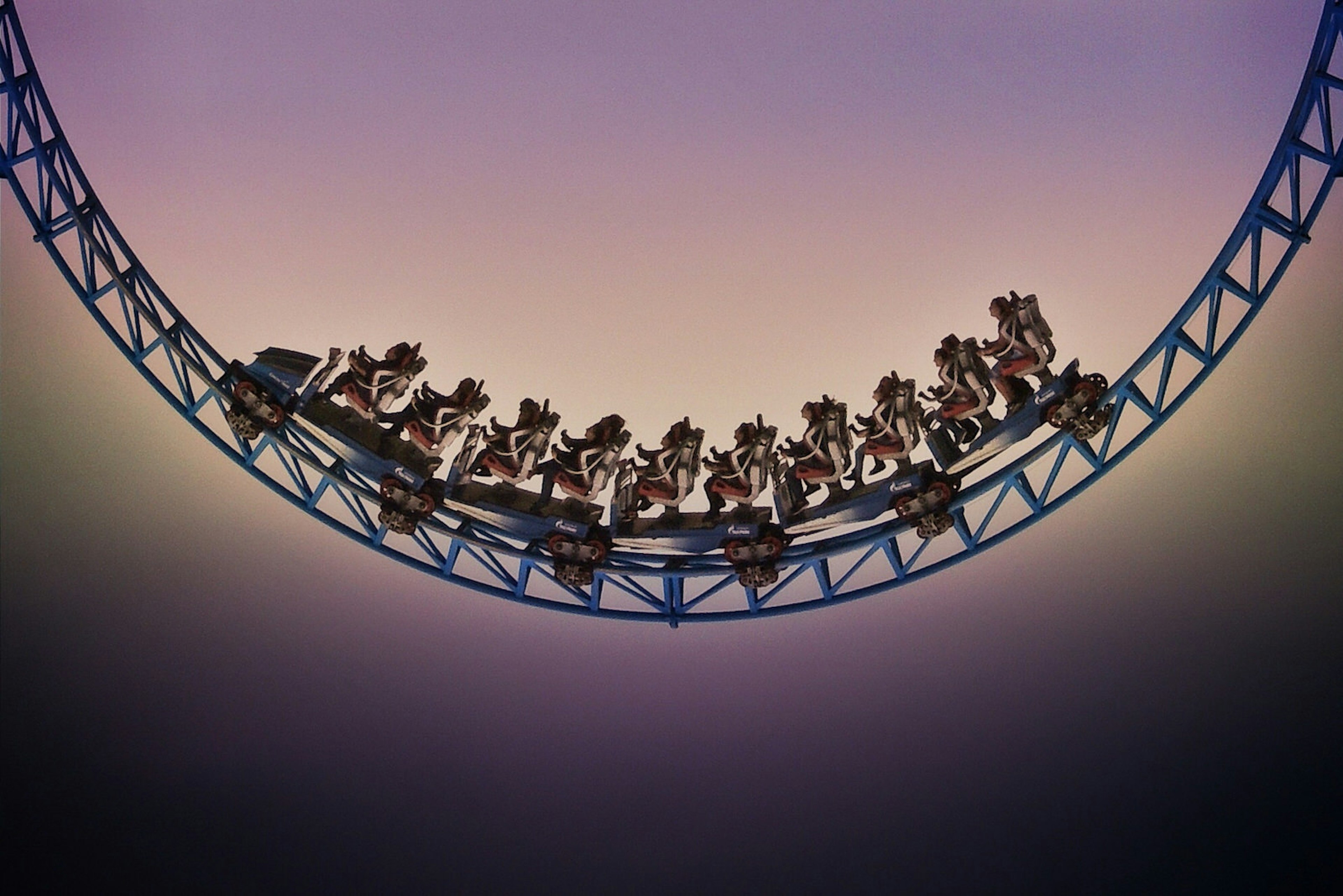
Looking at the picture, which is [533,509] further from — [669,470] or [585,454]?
[669,470]

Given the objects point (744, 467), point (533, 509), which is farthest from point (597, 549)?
point (744, 467)

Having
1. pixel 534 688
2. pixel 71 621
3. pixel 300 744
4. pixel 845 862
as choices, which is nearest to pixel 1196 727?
pixel 845 862

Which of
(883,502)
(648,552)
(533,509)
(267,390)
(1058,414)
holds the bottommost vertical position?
(883,502)

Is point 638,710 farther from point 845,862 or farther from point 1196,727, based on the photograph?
point 1196,727

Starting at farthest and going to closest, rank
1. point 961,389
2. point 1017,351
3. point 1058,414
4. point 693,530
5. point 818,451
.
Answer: point 693,530, point 818,451, point 961,389, point 1017,351, point 1058,414

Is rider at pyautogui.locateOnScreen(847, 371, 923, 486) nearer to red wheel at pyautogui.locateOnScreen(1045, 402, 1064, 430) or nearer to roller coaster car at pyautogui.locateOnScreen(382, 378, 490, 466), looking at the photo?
red wheel at pyautogui.locateOnScreen(1045, 402, 1064, 430)

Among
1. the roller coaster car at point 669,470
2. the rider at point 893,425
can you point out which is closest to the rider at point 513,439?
the roller coaster car at point 669,470
